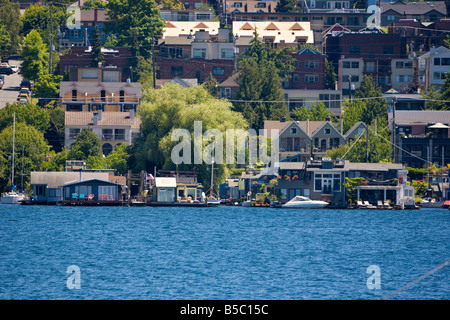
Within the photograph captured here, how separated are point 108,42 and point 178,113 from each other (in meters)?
67.8

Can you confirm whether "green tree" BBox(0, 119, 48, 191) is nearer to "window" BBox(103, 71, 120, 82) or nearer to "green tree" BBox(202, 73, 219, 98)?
"window" BBox(103, 71, 120, 82)

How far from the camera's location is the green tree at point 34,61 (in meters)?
152

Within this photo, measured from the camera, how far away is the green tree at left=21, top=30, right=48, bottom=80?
151750mm

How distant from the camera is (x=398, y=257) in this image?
2452 inches

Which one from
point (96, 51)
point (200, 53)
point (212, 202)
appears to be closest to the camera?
point (212, 202)

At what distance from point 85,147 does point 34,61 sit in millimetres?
44668

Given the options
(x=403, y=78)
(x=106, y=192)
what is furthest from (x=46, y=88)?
(x=403, y=78)

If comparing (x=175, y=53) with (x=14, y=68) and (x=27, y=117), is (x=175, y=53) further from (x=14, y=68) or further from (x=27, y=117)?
(x=27, y=117)

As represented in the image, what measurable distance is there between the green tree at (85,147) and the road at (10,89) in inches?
1070

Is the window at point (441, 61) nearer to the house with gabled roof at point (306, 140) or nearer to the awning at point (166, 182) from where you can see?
the house with gabled roof at point (306, 140)

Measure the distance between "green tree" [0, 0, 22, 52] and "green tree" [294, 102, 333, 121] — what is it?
65279 millimetres

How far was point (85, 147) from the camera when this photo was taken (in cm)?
11212

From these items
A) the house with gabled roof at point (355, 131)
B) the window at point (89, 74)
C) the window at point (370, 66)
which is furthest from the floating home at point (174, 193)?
the window at point (370, 66)

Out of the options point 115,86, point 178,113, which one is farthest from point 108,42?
point 178,113
